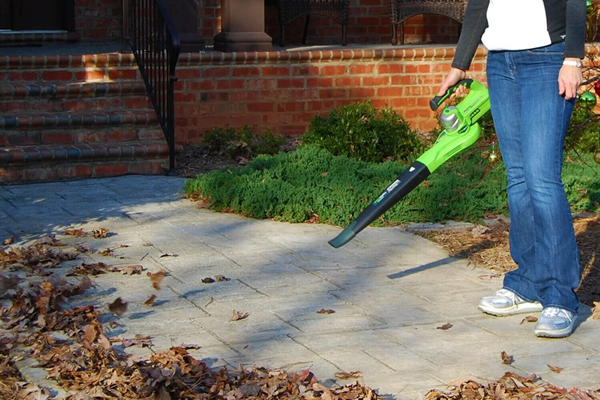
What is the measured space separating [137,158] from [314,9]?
132 inches

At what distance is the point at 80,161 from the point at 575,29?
178 inches

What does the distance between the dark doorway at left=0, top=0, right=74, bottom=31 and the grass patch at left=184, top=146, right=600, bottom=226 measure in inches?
174

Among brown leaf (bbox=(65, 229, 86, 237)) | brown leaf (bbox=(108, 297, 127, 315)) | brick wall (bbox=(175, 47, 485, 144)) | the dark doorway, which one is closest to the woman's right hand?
brown leaf (bbox=(108, 297, 127, 315))

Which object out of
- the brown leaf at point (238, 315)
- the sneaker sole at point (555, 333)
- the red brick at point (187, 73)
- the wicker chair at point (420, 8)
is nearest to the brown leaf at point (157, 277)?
the brown leaf at point (238, 315)

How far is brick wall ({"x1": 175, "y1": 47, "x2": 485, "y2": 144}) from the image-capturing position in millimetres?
8570

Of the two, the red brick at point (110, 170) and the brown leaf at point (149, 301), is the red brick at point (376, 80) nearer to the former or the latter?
the red brick at point (110, 170)

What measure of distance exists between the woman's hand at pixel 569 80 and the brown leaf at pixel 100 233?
290 centimetres

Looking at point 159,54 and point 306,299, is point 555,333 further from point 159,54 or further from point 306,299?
point 159,54

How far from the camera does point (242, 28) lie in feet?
30.0

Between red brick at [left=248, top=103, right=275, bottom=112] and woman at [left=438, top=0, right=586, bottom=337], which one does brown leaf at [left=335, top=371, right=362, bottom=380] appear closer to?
woman at [left=438, top=0, right=586, bottom=337]

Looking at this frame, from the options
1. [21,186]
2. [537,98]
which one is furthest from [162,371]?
[21,186]

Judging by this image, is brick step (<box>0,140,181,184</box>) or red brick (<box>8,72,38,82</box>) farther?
red brick (<box>8,72,38,82</box>)

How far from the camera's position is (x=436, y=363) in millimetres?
3670

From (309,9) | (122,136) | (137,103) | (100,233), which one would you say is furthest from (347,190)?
(309,9)
